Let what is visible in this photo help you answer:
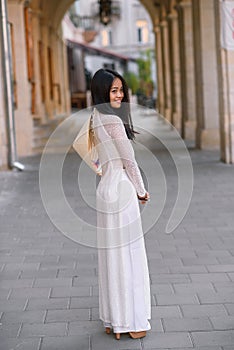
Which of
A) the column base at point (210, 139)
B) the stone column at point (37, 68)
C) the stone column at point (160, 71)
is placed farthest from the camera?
the stone column at point (160, 71)

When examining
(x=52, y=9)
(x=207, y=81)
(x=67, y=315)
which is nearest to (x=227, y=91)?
(x=207, y=81)

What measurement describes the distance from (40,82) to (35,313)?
1673 cm

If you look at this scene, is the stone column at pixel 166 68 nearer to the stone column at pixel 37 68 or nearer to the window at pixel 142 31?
the stone column at pixel 37 68

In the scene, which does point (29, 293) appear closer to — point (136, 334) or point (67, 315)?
point (67, 315)

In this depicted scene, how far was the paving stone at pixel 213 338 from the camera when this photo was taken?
4.18 meters

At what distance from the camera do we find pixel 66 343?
4.26 meters

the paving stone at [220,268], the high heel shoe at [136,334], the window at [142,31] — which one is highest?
the window at [142,31]

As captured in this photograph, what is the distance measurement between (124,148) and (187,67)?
606 inches

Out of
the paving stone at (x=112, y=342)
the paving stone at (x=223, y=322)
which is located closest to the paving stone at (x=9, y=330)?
the paving stone at (x=112, y=342)

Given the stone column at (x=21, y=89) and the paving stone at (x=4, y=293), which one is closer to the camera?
the paving stone at (x=4, y=293)

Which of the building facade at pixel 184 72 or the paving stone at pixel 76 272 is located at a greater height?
the building facade at pixel 184 72

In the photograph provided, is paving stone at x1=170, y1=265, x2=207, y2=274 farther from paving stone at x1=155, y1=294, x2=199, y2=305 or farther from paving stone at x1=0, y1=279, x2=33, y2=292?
paving stone at x1=0, y1=279, x2=33, y2=292

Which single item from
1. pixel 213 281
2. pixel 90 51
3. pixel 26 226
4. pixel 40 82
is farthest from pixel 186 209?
pixel 90 51

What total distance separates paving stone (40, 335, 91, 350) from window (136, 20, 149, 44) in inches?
2416
